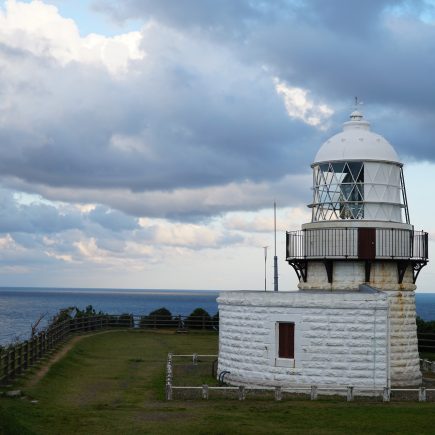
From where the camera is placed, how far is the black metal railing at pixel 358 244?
27.7 meters

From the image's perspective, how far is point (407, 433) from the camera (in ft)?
58.5

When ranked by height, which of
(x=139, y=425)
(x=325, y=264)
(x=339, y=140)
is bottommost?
(x=139, y=425)

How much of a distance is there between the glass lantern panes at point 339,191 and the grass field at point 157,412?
331 inches

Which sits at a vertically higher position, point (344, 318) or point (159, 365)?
point (344, 318)

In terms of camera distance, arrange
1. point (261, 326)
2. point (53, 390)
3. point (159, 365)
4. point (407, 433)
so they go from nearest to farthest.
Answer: point (407, 433) < point (53, 390) < point (261, 326) < point (159, 365)

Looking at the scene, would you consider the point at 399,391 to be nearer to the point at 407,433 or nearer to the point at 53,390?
the point at 407,433

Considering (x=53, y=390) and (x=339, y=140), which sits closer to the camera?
(x=53, y=390)

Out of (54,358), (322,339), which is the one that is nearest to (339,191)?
(322,339)

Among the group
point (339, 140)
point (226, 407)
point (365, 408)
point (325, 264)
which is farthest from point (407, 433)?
point (339, 140)

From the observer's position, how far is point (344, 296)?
79.9 feet

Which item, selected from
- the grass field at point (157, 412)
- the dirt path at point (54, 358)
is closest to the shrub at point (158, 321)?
the dirt path at point (54, 358)

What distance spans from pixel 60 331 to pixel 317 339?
1783 centimetres

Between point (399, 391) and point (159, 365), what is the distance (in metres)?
11.0

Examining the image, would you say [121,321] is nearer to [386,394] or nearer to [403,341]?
[403,341]
